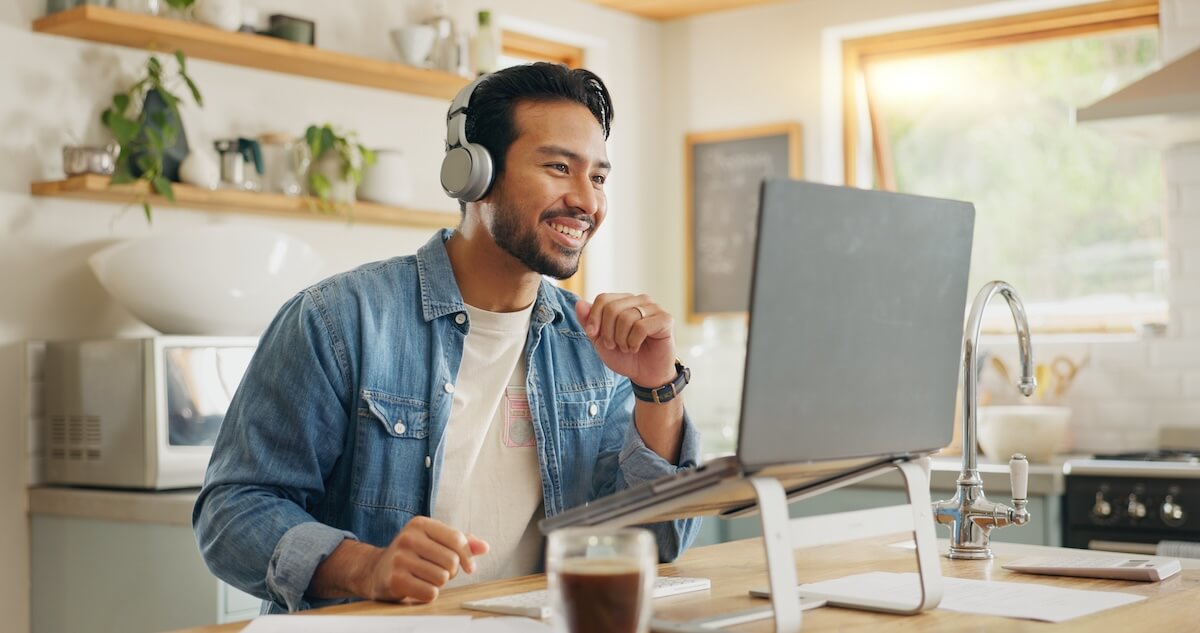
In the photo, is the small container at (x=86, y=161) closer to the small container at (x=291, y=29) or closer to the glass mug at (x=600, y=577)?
the small container at (x=291, y=29)

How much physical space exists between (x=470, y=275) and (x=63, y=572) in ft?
5.52

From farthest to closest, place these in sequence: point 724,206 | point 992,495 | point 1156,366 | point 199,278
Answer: point 724,206, point 1156,366, point 992,495, point 199,278

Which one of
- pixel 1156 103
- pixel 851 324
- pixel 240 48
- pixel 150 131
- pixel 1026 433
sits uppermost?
pixel 240 48

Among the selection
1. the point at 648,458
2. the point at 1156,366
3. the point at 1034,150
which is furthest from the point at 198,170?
the point at 1156,366

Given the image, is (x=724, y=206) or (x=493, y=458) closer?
(x=493, y=458)

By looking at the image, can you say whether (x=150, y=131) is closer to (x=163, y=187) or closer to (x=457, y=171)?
(x=163, y=187)

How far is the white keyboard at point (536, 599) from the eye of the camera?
56.4 inches

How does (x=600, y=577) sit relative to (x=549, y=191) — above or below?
below

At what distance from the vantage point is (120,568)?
3068mm

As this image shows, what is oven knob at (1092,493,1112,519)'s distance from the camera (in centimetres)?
353

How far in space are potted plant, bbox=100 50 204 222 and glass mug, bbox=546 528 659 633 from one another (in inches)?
96.4

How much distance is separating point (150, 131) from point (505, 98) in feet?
4.99

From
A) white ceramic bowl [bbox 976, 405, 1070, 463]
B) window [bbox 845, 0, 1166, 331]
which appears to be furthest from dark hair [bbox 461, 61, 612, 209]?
window [bbox 845, 0, 1166, 331]

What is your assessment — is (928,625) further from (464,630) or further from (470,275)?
(470,275)
